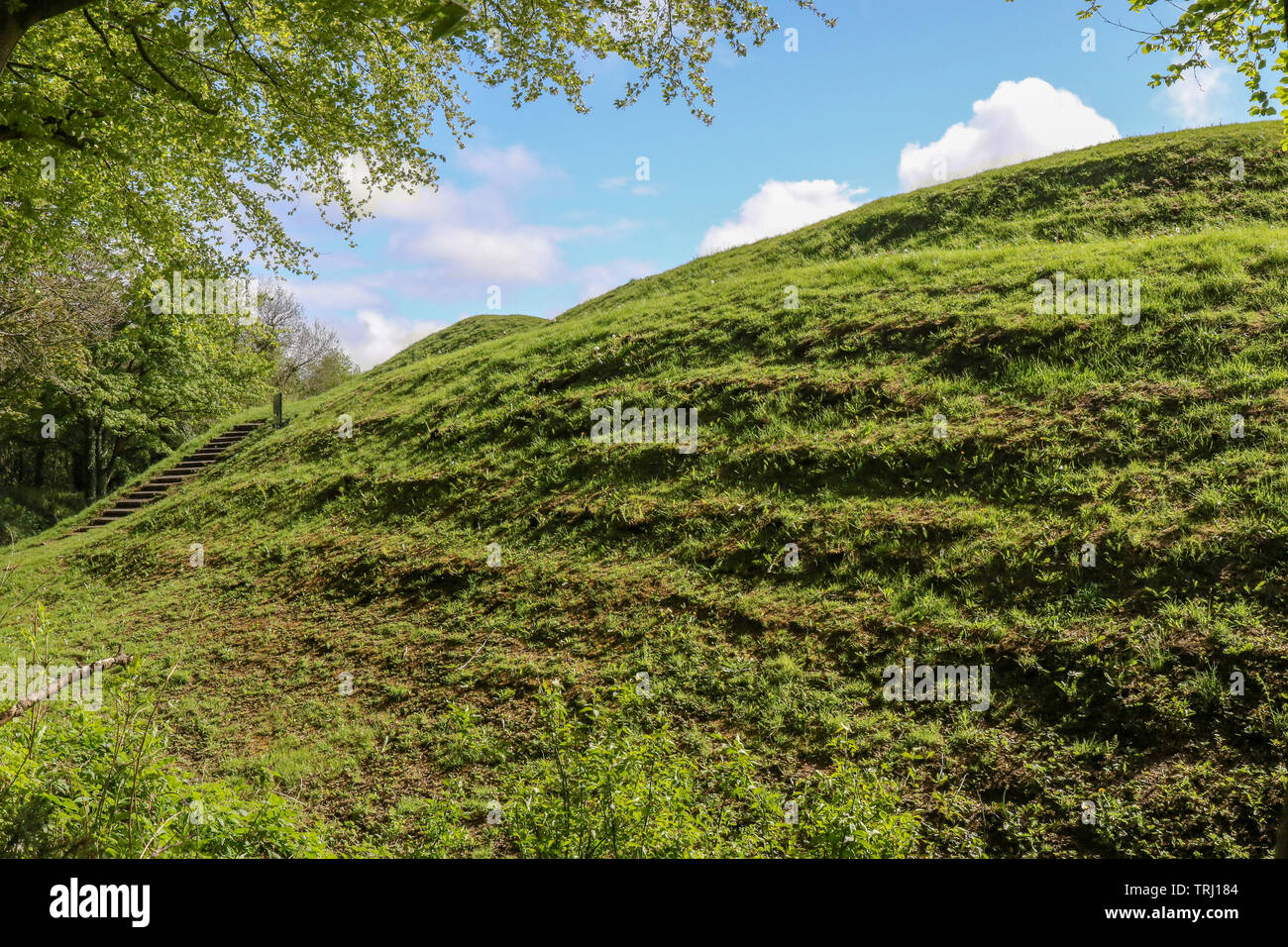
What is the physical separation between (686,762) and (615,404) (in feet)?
32.3

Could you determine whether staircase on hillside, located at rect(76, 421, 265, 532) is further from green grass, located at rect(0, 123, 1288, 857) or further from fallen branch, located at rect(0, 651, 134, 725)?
fallen branch, located at rect(0, 651, 134, 725)

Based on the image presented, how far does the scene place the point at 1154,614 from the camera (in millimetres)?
6461

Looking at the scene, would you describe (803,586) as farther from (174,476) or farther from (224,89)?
(174,476)

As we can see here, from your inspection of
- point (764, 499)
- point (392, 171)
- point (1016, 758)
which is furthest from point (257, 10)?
point (1016, 758)

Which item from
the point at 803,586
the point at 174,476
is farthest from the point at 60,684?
the point at 174,476

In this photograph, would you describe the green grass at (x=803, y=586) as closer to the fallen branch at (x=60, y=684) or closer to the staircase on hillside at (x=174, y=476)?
the fallen branch at (x=60, y=684)

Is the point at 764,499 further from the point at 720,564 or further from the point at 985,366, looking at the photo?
the point at 985,366

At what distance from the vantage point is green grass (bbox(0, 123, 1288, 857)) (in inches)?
202

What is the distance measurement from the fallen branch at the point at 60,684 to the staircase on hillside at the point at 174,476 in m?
13.0

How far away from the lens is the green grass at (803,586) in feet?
16.8

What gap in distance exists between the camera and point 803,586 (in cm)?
830

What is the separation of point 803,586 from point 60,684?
8.34m

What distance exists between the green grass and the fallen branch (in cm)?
58

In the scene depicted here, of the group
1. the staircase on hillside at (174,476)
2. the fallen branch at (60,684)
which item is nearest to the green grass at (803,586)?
the fallen branch at (60,684)
